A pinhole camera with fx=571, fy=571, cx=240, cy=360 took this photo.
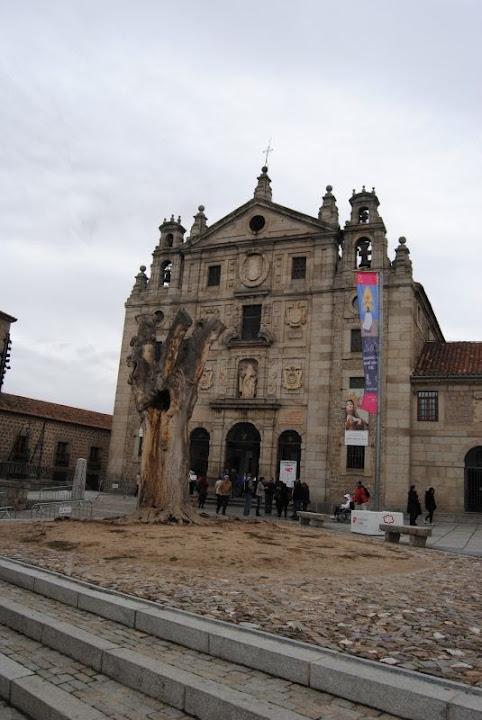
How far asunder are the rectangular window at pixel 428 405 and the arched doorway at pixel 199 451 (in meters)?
11.2

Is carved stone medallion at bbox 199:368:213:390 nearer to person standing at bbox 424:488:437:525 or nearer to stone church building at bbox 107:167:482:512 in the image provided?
stone church building at bbox 107:167:482:512

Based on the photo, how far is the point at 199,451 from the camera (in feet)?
102

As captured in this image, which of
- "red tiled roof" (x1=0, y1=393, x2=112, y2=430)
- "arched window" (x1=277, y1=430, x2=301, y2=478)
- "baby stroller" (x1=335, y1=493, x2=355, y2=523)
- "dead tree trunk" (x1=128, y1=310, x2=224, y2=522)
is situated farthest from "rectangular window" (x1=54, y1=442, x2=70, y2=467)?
"dead tree trunk" (x1=128, y1=310, x2=224, y2=522)

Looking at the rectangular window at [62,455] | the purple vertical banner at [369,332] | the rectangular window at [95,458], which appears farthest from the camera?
the rectangular window at [95,458]

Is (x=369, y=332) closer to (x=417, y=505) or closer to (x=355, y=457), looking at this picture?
(x=417, y=505)

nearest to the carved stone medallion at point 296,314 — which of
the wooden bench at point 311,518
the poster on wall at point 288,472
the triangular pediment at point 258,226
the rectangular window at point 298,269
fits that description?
the rectangular window at point 298,269

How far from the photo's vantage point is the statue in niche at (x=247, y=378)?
100 ft

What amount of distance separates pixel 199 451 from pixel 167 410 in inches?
617

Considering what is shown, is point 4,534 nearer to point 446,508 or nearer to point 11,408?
point 446,508

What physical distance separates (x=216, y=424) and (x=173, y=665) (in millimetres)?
25623

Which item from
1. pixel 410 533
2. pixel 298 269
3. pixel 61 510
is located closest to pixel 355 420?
pixel 298 269

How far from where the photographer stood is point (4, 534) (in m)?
12.2

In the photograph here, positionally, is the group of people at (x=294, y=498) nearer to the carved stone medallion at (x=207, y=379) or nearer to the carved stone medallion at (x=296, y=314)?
the carved stone medallion at (x=207, y=379)

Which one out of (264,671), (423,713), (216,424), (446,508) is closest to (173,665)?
(264,671)
